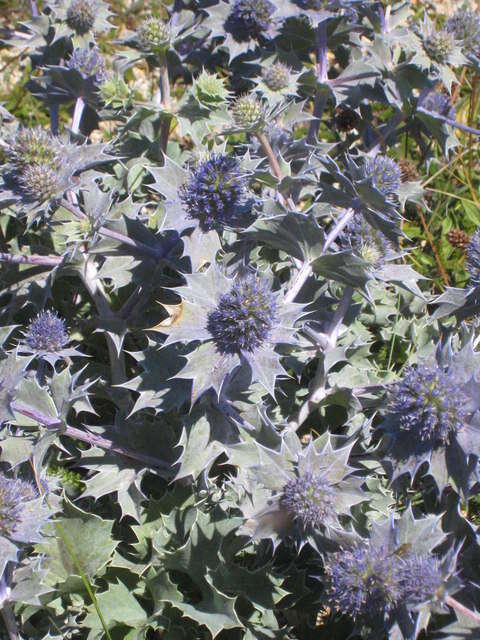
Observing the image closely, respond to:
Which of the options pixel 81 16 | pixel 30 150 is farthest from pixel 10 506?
pixel 81 16

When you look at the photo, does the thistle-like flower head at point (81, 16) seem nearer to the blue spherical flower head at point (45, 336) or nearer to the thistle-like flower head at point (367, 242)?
the blue spherical flower head at point (45, 336)

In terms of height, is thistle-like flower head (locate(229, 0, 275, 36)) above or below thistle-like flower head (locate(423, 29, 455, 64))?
below

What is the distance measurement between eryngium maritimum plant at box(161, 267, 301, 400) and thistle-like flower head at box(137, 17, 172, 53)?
1.34 m

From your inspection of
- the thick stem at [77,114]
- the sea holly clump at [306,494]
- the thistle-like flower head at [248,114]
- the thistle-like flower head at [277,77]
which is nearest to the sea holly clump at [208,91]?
the thistle-like flower head at [277,77]

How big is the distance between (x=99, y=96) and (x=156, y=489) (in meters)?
1.84

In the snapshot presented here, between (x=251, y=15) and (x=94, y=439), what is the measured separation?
7.04 feet

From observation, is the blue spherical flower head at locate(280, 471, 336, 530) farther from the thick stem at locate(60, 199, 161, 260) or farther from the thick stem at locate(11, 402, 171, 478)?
the thick stem at locate(60, 199, 161, 260)

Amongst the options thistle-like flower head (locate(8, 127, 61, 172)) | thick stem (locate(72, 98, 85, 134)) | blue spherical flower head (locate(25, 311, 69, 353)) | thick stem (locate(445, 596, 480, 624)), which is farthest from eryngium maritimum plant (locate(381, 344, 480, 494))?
thick stem (locate(72, 98, 85, 134))

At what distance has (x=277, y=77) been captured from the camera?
2.87 m

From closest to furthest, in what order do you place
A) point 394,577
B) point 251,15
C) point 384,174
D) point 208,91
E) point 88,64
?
1. point 394,577
2. point 384,174
3. point 208,91
4. point 88,64
5. point 251,15

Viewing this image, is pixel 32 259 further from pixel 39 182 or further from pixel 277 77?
pixel 277 77

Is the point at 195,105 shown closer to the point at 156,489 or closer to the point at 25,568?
the point at 156,489

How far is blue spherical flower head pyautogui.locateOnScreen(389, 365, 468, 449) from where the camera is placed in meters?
1.94

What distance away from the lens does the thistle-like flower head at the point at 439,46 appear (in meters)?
2.79
